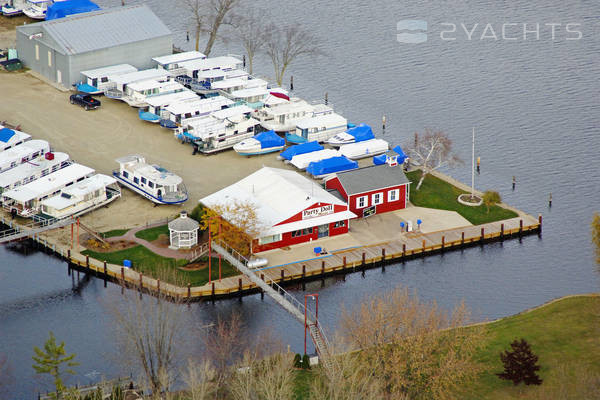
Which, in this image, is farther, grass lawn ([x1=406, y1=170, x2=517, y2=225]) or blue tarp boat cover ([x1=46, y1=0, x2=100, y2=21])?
blue tarp boat cover ([x1=46, y1=0, x2=100, y2=21])

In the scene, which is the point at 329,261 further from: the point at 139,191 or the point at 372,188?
the point at 139,191

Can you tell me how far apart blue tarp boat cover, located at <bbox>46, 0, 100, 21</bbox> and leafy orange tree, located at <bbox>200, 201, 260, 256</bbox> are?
2374 inches

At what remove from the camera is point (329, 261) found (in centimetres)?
9531

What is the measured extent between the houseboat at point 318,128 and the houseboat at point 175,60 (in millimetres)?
21379

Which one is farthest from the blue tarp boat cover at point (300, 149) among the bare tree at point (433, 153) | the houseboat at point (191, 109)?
the houseboat at point (191, 109)

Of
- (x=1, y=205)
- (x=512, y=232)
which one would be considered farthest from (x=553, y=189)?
(x=1, y=205)

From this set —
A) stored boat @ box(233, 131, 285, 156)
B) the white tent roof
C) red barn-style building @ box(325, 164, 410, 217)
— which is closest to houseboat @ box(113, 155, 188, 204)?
the white tent roof

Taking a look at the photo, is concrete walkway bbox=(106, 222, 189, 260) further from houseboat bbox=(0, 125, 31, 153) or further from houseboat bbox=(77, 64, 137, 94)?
houseboat bbox=(77, 64, 137, 94)

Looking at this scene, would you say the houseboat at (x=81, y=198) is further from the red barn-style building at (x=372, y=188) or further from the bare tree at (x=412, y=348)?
the bare tree at (x=412, y=348)

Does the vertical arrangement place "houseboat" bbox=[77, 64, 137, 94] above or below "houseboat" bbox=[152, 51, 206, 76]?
below

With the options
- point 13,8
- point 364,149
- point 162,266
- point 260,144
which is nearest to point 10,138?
point 260,144

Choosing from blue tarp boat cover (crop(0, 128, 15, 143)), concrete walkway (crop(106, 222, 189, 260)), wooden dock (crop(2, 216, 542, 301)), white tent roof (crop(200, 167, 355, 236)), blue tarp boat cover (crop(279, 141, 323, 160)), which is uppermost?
blue tarp boat cover (crop(0, 128, 15, 143))

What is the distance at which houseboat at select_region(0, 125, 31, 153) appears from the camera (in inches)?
4399

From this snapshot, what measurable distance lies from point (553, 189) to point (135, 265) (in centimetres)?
4482
